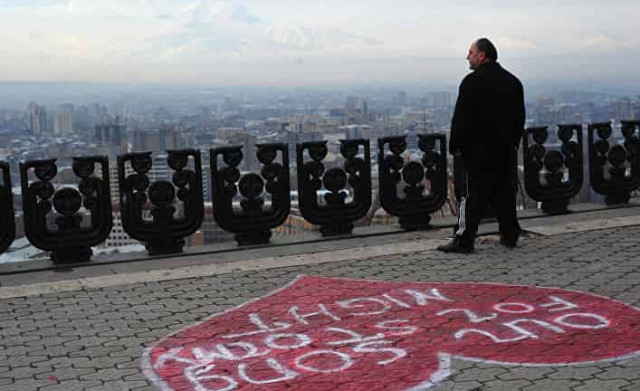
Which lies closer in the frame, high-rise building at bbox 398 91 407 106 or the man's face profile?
the man's face profile

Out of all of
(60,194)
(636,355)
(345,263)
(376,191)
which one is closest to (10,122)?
(60,194)

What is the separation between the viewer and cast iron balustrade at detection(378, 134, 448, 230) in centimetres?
1073

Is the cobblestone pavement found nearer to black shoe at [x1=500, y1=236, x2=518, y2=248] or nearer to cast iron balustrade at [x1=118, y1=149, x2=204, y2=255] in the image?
black shoe at [x1=500, y1=236, x2=518, y2=248]

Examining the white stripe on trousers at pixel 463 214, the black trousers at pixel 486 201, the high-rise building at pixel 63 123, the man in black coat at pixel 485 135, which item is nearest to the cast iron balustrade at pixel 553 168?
the black trousers at pixel 486 201

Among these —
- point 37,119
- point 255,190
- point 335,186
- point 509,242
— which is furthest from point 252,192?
point 37,119

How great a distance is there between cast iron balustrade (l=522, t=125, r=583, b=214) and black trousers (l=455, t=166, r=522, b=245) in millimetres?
1847

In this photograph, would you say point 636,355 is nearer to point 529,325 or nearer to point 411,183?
point 529,325

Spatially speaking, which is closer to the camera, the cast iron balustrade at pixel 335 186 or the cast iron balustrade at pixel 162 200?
the cast iron balustrade at pixel 162 200

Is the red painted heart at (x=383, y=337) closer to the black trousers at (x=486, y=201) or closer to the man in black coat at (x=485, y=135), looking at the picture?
the black trousers at (x=486, y=201)

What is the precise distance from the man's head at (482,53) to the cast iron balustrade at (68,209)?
376 cm

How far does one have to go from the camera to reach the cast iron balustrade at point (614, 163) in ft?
39.1

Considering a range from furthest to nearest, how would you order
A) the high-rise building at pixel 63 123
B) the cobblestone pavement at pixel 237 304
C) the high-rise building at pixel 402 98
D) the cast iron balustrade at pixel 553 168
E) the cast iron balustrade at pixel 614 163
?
1. the high-rise building at pixel 402 98
2. the high-rise building at pixel 63 123
3. the cast iron balustrade at pixel 614 163
4. the cast iron balustrade at pixel 553 168
5. the cobblestone pavement at pixel 237 304

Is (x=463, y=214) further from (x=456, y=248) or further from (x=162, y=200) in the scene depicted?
(x=162, y=200)

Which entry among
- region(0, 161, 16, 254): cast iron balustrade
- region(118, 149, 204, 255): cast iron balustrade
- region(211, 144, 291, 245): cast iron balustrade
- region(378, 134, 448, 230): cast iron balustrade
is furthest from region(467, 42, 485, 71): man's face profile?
region(0, 161, 16, 254): cast iron balustrade
